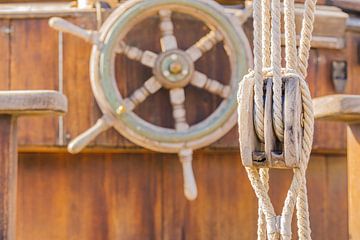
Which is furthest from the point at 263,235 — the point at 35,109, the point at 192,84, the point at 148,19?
the point at 148,19

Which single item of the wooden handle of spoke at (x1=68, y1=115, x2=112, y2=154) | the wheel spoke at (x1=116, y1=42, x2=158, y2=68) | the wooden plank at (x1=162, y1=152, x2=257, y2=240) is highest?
the wheel spoke at (x1=116, y1=42, x2=158, y2=68)

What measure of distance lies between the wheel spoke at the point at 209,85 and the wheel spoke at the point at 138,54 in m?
0.12

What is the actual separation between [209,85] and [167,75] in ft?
0.39

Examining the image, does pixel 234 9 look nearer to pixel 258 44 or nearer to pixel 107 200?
pixel 107 200

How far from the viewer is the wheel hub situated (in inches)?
81.3

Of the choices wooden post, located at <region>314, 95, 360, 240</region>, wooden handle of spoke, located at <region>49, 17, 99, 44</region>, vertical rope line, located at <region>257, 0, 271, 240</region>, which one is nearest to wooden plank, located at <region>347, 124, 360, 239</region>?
wooden post, located at <region>314, 95, 360, 240</region>

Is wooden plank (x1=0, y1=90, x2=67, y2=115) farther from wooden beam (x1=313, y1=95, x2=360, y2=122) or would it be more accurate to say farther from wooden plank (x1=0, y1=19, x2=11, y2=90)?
wooden plank (x1=0, y1=19, x2=11, y2=90)

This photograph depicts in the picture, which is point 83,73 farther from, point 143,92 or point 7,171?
point 7,171

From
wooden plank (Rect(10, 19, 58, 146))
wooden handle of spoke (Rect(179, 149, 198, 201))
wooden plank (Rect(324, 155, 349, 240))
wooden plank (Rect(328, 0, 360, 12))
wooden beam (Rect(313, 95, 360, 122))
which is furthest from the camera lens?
wooden plank (Rect(328, 0, 360, 12))

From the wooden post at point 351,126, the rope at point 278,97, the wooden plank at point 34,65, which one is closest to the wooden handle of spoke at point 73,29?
the wooden plank at point 34,65

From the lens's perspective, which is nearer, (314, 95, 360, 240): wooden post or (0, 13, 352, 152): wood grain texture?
(314, 95, 360, 240): wooden post

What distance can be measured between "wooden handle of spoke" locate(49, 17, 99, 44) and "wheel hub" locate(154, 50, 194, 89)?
0.60 feet

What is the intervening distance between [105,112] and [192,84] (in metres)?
0.24

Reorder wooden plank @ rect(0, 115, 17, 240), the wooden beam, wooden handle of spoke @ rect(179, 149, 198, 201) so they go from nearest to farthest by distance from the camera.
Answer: the wooden beam < wooden plank @ rect(0, 115, 17, 240) < wooden handle of spoke @ rect(179, 149, 198, 201)
